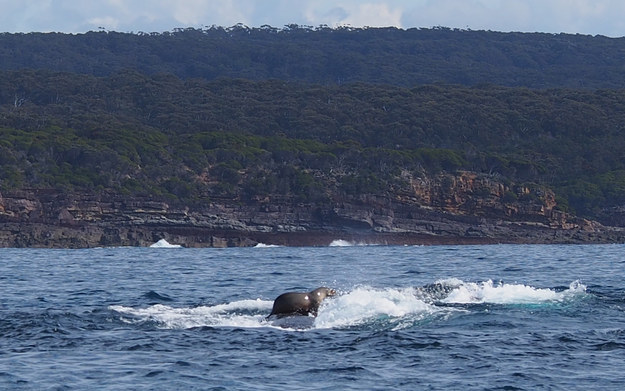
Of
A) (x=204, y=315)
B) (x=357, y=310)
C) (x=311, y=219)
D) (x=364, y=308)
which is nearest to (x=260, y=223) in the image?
(x=311, y=219)

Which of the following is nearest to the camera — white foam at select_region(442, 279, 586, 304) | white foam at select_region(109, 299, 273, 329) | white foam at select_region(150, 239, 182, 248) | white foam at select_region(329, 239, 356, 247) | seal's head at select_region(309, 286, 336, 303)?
white foam at select_region(109, 299, 273, 329)

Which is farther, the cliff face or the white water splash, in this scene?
the cliff face

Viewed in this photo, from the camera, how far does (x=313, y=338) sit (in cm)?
2195

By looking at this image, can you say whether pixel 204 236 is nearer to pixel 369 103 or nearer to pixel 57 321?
pixel 369 103

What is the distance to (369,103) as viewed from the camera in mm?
148000

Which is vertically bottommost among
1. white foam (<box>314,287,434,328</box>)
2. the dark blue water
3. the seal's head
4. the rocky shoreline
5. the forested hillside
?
the dark blue water

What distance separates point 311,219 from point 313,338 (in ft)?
256

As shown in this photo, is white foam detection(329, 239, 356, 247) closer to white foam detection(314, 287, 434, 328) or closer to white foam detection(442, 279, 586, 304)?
white foam detection(442, 279, 586, 304)

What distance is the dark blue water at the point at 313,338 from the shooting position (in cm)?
1830

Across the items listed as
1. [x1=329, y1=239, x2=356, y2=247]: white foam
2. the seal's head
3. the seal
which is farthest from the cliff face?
the seal

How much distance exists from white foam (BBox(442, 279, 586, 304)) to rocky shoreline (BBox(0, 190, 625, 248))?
205ft

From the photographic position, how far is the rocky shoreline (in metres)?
90.0

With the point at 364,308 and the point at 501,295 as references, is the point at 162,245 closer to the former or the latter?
the point at 501,295

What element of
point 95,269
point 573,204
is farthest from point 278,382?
point 573,204
